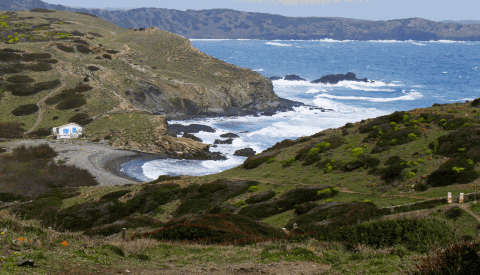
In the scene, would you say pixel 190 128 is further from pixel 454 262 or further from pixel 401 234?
pixel 454 262

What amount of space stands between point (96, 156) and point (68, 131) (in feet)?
46.8

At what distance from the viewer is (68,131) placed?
225 ft

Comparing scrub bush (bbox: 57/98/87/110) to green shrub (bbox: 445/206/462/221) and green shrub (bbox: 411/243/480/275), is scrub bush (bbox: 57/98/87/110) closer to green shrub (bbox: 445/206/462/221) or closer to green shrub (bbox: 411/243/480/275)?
green shrub (bbox: 445/206/462/221)

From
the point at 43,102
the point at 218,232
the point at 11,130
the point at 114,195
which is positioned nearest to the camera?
the point at 218,232

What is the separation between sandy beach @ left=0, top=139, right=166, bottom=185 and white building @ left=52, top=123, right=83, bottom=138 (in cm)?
312

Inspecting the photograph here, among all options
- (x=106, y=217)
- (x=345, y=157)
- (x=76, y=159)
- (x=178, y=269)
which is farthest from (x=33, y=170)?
(x=178, y=269)

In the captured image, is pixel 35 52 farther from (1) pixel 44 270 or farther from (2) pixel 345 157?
(1) pixel 44 270

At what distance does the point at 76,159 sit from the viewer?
55.8 metres

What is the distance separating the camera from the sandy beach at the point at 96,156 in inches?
1982

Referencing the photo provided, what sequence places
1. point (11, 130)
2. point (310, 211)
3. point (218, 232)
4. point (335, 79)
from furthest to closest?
point (335, 79), point (11, 130), point (310, 211), point (218, 232)

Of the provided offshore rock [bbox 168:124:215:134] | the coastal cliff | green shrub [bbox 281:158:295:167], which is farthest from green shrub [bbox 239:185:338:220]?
offshore rock [bbox 168:124:215:134]

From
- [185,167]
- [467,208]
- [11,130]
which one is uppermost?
[467,208]

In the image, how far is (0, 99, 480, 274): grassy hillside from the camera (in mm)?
12680

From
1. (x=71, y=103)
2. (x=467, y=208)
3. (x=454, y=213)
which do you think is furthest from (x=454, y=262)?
(x=71, y=103)
